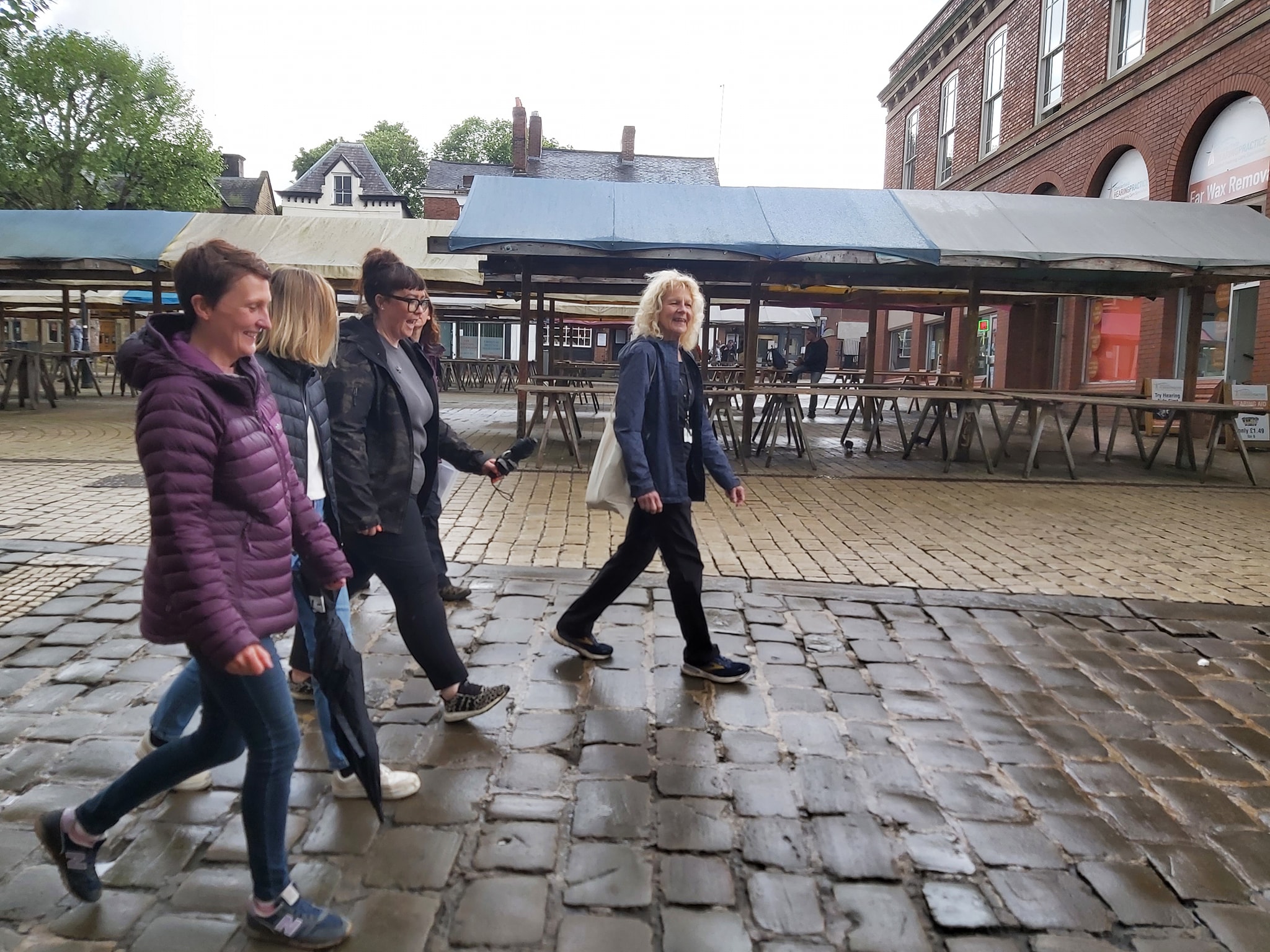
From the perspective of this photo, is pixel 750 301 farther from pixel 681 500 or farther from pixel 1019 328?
pixel 1019 328

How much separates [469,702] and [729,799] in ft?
3.39

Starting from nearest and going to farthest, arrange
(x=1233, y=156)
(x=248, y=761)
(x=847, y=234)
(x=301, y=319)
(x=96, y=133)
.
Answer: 1. (x=248, y=761)
2. (x=301, y=319)
3. (x=847, y=234)
4. (x=1233, y=156)
5. (x=96, y=133)

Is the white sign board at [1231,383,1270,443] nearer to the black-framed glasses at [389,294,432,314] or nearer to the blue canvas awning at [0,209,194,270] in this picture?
the black-framed glasses at [389,294,432,314]

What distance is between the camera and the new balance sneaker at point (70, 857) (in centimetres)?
228

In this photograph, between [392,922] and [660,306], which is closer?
[392,922]

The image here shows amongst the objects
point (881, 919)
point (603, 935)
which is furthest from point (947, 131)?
point (603, 935)

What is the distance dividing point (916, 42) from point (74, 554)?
27100 millimetres

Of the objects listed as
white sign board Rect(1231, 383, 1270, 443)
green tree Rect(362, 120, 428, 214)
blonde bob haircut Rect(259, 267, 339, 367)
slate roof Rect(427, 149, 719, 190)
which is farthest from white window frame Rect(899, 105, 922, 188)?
green tree Rect(362, 120, 428, 214)

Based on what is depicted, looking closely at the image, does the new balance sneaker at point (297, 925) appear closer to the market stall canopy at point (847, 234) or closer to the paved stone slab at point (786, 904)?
the paved stone slab at point (786, 904)

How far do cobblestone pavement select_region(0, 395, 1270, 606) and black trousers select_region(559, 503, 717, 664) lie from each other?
1745 mm

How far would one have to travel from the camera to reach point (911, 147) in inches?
1112

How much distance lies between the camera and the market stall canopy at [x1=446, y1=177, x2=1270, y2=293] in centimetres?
965

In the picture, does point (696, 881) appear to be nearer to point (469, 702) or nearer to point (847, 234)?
point (469, 702)

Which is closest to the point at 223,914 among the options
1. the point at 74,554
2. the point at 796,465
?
the point at 74,554
